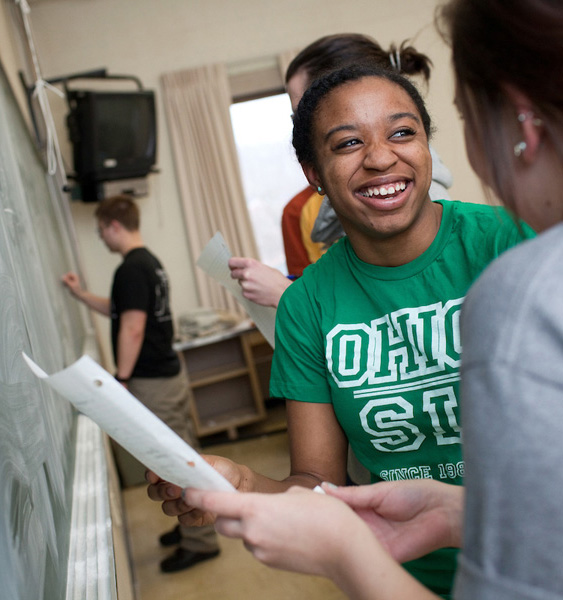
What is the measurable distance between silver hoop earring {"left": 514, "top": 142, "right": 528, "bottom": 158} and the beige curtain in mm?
4899

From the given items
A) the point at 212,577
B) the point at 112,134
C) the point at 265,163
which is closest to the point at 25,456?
the point at 212,577

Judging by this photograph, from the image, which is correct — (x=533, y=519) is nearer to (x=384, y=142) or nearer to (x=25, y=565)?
(x=25, y=565)

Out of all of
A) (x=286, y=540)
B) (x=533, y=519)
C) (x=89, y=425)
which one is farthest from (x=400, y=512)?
(x=89, y=425)

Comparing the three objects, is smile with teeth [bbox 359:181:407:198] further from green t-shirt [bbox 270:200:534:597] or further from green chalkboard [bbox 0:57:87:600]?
green chalkboard [bbox 0:57:87:600]

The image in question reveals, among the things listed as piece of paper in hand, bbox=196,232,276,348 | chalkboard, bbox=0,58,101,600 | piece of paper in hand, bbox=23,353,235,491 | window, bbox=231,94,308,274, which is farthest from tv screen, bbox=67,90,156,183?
piece of paper in hand, bbox=23,353,235,491

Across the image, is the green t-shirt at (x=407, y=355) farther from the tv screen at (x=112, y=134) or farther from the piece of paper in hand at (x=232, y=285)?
the tv screen at (x=112, y=134)

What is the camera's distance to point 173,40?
5598 mm

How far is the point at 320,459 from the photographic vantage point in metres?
1.22

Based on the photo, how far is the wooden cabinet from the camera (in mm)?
4949

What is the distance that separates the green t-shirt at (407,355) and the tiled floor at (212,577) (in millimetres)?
1712

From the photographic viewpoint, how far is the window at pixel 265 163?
577cm

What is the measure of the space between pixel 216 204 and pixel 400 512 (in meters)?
4.87

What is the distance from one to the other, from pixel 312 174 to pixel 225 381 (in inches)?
155

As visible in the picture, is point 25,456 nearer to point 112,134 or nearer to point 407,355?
point 407,355
